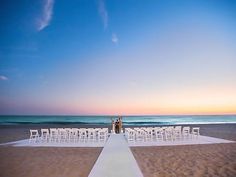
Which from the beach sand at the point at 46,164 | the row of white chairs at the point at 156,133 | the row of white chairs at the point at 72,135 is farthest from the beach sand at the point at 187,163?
the row of white chairs at the point at 72,135

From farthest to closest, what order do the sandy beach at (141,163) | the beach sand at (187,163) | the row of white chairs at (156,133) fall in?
the row of white chairs at (156,133)
the sandy beach at (141,163)
the beach sand at (187,163)

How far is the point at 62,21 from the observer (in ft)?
76.7

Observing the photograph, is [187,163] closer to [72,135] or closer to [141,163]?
[141,163]

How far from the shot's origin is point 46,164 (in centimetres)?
845

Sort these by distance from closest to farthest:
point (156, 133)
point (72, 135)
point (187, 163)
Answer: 1. point (187, 163)
2. point (156, 133)
3. point (72, 135)

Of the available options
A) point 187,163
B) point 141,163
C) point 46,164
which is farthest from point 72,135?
point 187,163

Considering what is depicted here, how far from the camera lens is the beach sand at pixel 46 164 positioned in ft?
23.4

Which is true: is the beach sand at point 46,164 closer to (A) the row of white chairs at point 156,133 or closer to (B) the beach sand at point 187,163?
(B) the beach sand at point 187,163

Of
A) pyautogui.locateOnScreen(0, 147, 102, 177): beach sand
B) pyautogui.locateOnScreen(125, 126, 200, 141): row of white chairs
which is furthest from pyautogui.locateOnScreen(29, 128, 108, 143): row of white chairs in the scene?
pyautogui.locateOnScreen(0, 147, 102, 177): beach sand

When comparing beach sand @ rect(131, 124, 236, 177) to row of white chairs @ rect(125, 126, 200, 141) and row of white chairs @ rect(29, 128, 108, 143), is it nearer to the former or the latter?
row of white chairs @ rect(125, 126, 200, 141)

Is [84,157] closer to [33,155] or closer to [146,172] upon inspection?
[33,155]

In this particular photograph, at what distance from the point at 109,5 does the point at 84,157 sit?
16.5 metres

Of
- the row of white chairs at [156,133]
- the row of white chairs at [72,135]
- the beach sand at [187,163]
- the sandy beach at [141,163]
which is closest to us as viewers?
the beach sand at [187,163]

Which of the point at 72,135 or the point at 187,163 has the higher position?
the point at 72,135
